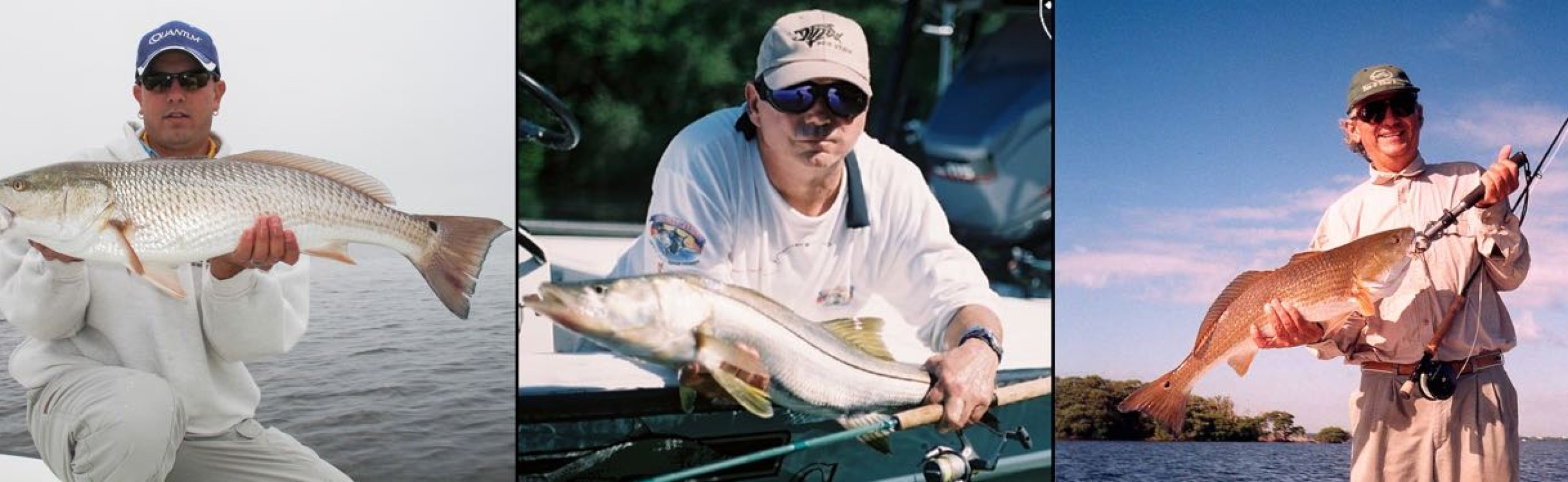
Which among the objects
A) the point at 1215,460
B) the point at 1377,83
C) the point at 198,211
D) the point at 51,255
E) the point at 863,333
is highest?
the point at 1377,83

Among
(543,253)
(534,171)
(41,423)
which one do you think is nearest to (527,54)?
(534,171)

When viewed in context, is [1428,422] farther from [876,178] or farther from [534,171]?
[534,171]

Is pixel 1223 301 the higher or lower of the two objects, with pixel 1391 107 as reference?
lower

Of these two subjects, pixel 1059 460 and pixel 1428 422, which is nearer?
pixel 1428 422

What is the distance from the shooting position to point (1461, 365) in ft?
14.5

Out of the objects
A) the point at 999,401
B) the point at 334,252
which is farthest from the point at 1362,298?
the point at 334,252

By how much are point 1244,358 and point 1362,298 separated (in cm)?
44

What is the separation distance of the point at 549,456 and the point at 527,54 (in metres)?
1.21

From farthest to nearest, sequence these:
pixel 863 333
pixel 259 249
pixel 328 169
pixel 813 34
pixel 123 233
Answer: pixel 863 333 < pixel 813 34 < pixel 328 169 < pixel 259 249 < pixel 123 233

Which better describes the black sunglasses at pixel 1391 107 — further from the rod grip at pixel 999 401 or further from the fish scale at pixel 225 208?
the fish scale at pixel 225 208

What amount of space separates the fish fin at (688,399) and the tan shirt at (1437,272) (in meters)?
2.14

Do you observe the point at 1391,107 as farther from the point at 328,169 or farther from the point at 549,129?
the point at 328,169

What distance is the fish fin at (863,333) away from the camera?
419 centimetres

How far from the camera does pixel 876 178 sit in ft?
13.9
